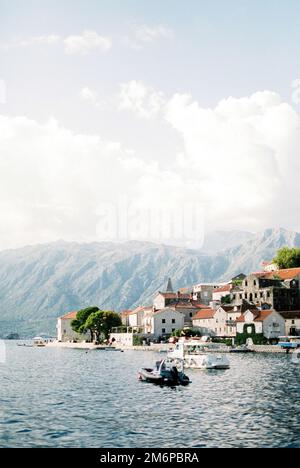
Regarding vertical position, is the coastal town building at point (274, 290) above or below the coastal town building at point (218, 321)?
above

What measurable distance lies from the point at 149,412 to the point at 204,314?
13642 cm

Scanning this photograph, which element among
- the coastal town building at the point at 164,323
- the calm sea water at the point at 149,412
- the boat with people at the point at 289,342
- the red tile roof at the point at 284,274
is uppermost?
the red tile roof at the point at 284,274

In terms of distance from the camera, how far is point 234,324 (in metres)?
165

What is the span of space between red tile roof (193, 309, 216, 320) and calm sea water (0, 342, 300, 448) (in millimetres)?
100520

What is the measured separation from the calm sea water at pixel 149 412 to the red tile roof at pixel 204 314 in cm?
10052

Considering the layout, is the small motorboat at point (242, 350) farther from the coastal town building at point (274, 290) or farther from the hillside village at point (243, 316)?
the coastal town building at point (274, 290)

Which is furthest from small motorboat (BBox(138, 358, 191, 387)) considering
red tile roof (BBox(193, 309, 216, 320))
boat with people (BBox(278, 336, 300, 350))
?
red tile roof (BBox(193, 309, 216, 320))

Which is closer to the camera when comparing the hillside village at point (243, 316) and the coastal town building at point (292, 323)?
the coastal town building at point (292, 323)

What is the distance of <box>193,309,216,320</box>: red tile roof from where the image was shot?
177 m

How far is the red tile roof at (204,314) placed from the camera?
582 ft

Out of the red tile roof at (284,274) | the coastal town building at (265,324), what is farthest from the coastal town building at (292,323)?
the red tile roof at (284,274)

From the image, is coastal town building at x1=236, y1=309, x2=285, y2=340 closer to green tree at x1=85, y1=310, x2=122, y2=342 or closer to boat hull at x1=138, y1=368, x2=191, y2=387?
green tree at x1=85, y1=310, x2=122, y2=342
